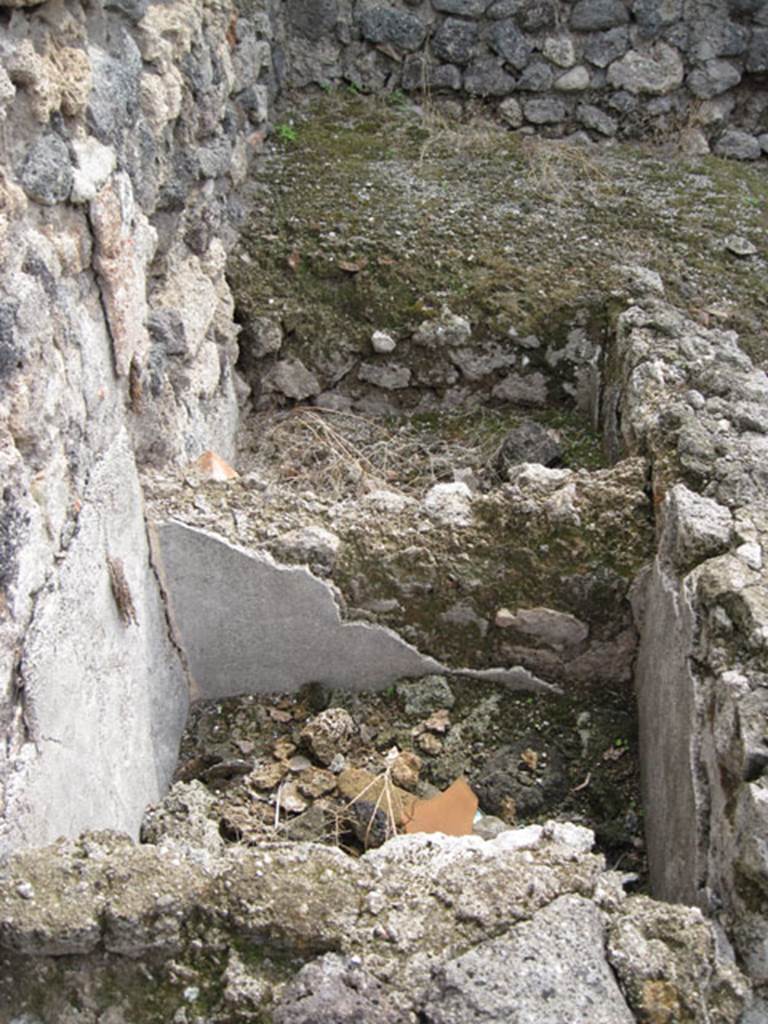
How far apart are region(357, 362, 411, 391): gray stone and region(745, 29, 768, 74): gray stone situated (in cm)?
293

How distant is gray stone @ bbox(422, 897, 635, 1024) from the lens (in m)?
1.62

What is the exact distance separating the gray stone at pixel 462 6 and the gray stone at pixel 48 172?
3817 millimetres

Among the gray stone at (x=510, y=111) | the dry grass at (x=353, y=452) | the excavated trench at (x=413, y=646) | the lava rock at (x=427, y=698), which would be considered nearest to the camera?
the excavated trench at (x=413, y=646)

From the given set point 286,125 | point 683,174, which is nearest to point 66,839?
point 286,125

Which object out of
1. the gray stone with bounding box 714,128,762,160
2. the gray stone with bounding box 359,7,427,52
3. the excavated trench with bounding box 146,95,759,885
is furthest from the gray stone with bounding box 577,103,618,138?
the excavated trench with bounding box 146,95,759,885

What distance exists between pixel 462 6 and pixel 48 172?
3986 millimetres

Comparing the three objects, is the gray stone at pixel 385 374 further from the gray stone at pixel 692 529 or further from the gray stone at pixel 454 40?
the gray stone at pixel 454 40

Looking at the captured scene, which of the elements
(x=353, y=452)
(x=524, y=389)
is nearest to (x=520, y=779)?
(x=353, y=452)

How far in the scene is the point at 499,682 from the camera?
307 cm

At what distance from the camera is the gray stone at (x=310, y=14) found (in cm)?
549

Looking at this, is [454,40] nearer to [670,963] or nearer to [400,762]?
[400,762]

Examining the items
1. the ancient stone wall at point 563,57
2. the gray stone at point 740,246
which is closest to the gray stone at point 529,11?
the ancient stone wall at point 563,57

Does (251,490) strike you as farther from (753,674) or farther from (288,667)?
(753,674)

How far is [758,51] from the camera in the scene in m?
5.66
